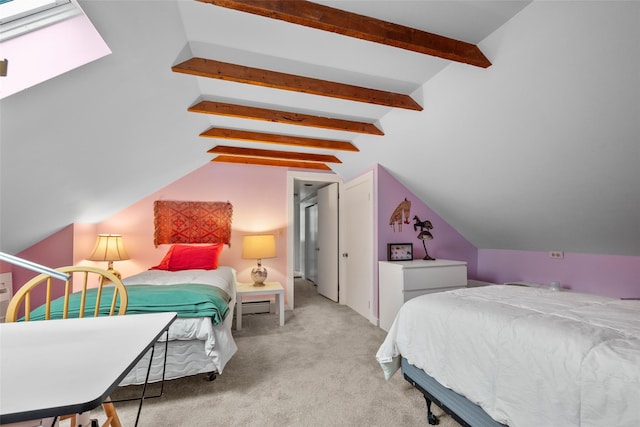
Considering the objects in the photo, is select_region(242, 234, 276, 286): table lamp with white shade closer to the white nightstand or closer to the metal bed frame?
the white nightstand

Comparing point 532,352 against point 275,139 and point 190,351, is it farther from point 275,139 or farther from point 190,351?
point 275,139

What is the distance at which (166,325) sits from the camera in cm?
112

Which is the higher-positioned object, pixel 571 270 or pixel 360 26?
pixel 360 26

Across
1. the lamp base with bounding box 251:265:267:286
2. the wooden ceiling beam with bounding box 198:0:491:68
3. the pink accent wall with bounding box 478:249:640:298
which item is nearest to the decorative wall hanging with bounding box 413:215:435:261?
the pink accent wall with bounding box 478:249:640:298

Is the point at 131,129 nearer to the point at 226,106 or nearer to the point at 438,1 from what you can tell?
the point at 226,106

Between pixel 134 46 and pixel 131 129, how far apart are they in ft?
2.75

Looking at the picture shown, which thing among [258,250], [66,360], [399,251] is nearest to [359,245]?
[399,251]

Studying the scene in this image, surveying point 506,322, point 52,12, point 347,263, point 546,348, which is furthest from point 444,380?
point 347,263

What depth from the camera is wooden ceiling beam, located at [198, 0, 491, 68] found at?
1332 millimetres

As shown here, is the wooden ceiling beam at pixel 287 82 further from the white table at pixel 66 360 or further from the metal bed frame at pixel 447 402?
the metal bed frame at pixel 447 402

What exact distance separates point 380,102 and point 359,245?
2.12 metres

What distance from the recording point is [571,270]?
302 centimetres

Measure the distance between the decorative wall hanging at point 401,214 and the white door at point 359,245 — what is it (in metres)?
0.27

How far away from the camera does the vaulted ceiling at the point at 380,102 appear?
145cm
